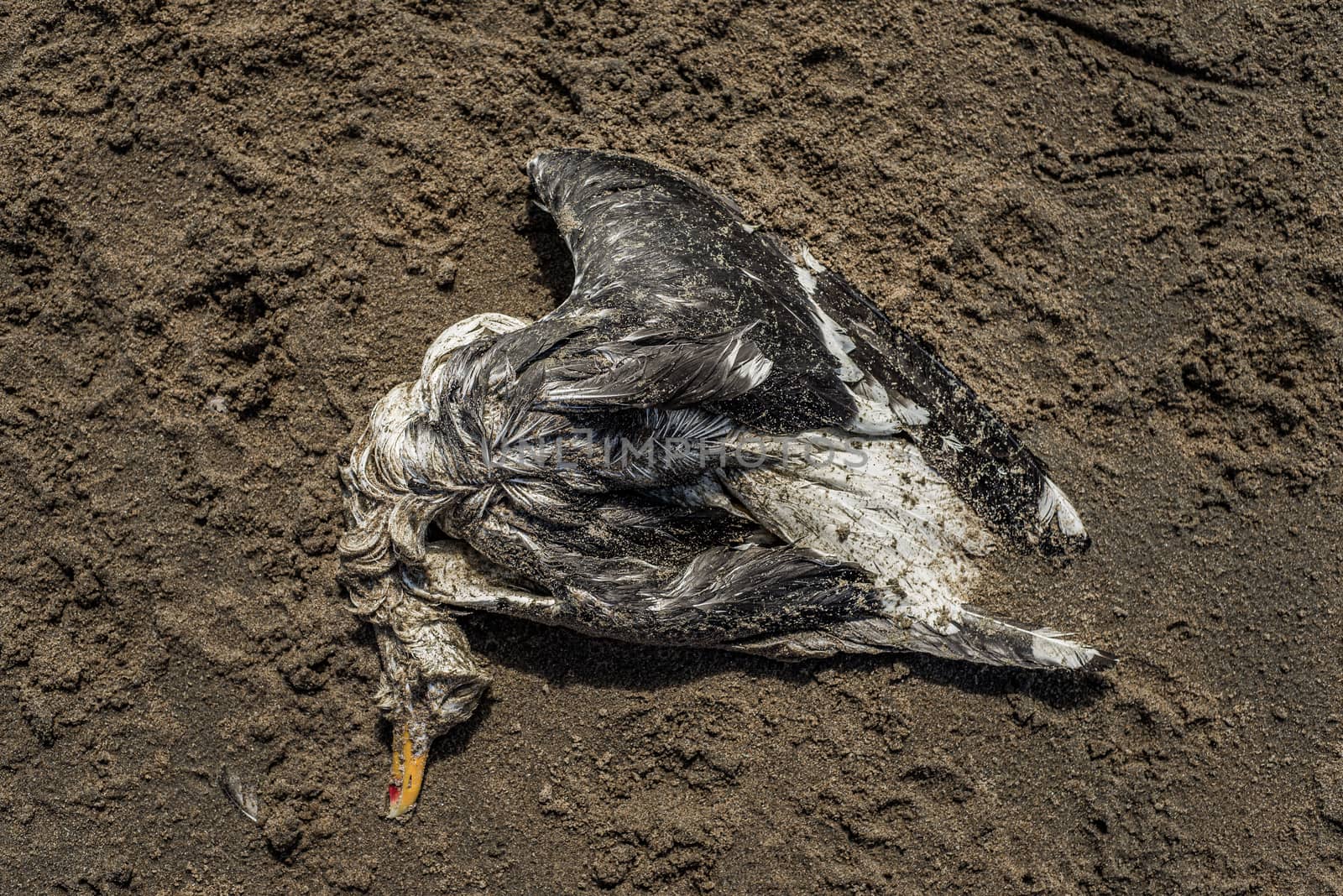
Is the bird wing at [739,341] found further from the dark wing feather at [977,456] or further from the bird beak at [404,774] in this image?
the bird beak at [404,774]

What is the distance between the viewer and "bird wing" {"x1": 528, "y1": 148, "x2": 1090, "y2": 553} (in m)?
2.67

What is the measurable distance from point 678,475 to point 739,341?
0.46 m

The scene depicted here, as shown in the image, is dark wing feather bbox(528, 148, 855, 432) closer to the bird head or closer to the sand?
the sand

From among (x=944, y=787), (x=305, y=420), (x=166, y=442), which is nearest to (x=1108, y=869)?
(x=944, y=787)

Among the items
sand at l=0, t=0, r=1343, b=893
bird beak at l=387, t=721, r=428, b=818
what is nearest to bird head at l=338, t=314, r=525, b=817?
bird beak at l=387, t=721, r=428, b=818

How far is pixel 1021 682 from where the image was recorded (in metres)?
2.97

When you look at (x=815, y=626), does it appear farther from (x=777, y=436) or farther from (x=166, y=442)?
(x=166, y=442)

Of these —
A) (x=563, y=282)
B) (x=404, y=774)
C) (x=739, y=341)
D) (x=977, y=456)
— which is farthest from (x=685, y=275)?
(x=404, y=774)

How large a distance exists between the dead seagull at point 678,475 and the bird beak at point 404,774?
10mm

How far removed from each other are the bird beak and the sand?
0.07 m

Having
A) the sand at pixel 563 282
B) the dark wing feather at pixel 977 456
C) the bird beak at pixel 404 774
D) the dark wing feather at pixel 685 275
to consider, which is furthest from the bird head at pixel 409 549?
the dark wing feather at pixel 977 456

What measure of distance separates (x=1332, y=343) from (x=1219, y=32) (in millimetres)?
1160

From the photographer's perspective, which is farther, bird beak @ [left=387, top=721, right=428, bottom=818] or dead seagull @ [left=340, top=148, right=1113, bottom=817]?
bird beak @ [left=387, top=721, right=428, bottom=818]

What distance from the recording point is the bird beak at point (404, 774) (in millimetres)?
3029
